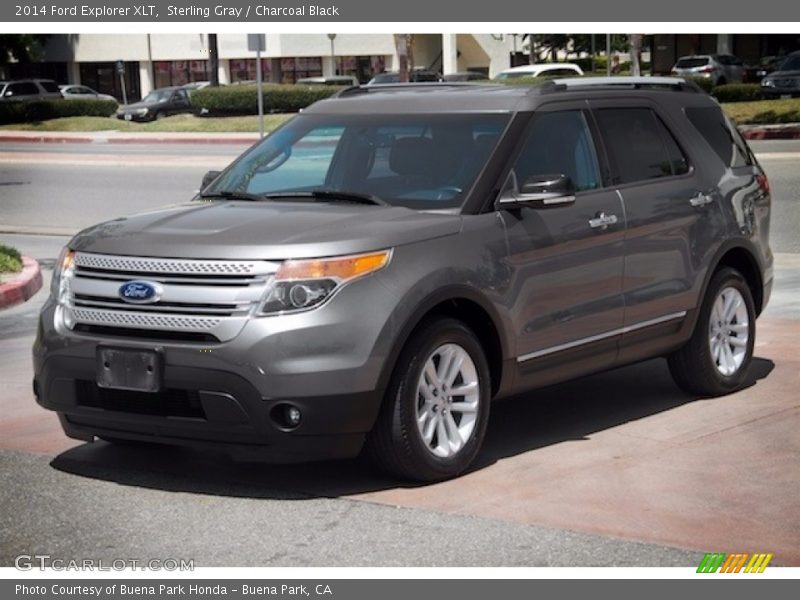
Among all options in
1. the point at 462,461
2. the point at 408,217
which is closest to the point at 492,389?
the point at 462,461

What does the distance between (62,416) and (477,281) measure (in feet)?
6.55

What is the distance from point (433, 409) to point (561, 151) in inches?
67.5

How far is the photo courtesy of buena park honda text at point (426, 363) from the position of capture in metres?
6.12

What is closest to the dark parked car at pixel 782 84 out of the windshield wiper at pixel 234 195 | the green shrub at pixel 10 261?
the green shrub at pixel 10 261

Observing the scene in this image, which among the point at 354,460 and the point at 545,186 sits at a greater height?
the point at 545,186

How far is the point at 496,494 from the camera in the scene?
6.74 m

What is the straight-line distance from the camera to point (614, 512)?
6422 millimetres

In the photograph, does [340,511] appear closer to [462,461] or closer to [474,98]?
[462,461]

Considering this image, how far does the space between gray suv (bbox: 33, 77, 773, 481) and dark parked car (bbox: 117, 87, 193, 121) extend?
48.0 metres

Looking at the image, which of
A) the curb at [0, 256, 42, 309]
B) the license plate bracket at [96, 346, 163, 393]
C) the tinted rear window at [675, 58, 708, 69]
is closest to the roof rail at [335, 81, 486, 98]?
the license plate bracket at [96, 346, 163, 393]

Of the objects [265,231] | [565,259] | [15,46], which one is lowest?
[15,46]

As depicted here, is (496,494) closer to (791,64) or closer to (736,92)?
(736,92)

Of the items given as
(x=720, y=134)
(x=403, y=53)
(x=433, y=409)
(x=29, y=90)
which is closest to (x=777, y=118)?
(x=403, y=53)

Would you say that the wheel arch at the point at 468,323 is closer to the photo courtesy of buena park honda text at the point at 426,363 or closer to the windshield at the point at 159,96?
the photo courtesy of buena park honda text at the point at 426,363
